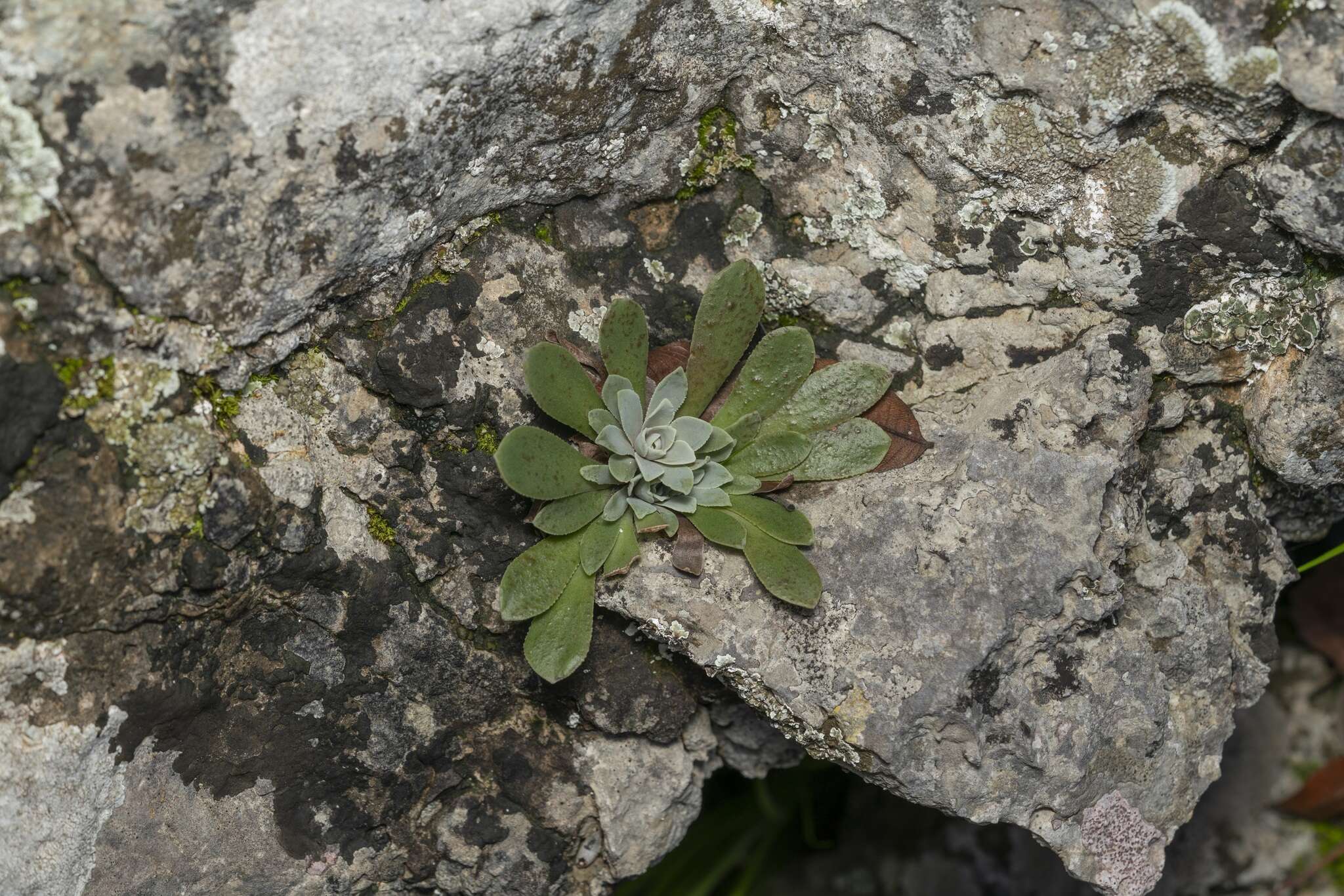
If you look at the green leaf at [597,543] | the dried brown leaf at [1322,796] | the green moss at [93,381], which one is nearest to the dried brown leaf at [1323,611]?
the dried brown leaf at [1322,796]

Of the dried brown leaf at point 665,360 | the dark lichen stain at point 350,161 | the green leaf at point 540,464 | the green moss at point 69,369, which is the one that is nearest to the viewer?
the green moss at point 69,369

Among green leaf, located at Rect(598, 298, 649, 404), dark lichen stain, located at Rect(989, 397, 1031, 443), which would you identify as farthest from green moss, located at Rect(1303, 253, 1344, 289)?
green leaf, located at Rect(598, 298, 649, 404)

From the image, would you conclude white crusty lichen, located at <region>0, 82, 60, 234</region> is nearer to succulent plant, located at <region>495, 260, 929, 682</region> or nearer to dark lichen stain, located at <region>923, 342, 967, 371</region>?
succulent plant, located at <region>495, 260, 929, 682</region>

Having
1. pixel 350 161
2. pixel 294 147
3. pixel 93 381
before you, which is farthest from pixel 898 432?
pixel 93 381

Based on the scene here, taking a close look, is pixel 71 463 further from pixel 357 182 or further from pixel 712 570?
pixel 712 570

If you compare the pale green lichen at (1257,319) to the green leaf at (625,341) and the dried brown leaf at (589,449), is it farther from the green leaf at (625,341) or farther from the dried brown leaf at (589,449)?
the dried brown leaf at (589,449)
